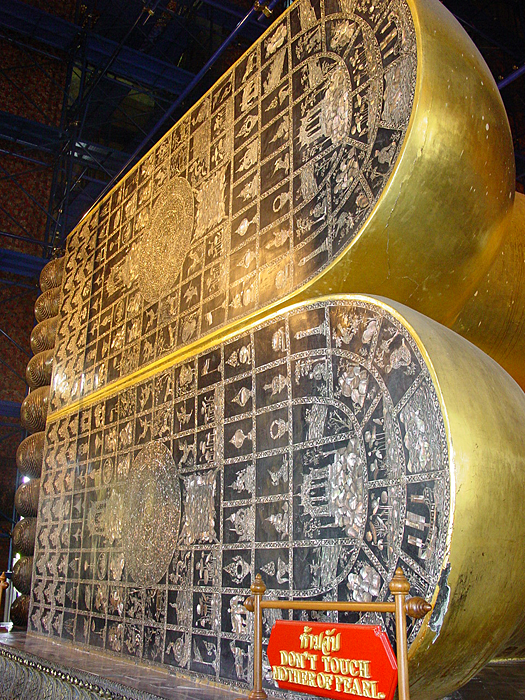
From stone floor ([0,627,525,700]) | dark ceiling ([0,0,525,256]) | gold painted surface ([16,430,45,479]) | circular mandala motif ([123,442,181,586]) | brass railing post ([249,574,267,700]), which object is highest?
dark ceiling ([0,0,525,256])

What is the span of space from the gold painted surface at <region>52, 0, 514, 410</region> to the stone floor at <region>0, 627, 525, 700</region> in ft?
6.38

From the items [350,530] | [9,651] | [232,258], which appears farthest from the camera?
[9,651]

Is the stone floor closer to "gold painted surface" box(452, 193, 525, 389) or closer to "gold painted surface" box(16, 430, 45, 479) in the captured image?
"gold painted surface" box(452, 193, 525, 389)

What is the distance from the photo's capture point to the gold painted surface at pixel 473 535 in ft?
7.58

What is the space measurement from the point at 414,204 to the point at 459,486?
141cm

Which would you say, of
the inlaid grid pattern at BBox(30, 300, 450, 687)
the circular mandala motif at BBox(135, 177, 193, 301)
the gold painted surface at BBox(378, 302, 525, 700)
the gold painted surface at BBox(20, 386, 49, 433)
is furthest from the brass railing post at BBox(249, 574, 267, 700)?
the gold painted surface at BBox(20, 386, 49, 433)

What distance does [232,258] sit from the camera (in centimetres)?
429

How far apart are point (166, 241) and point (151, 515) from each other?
2.24 metres

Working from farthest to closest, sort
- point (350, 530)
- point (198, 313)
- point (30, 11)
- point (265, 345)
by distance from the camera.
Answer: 1. point (30, 11)
2. point (198, 313)
3. point (265, 345)
4. point (350, 530)

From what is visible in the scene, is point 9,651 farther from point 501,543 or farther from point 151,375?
point 501,543

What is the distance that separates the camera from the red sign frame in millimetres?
2074

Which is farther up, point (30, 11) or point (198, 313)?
point (30, 11)

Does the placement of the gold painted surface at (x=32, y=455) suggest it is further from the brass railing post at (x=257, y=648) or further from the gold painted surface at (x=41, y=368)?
the brass railing post at (x=257, y=648)

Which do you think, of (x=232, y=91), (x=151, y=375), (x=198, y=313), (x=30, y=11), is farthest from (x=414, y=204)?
(x=30, y=11)
